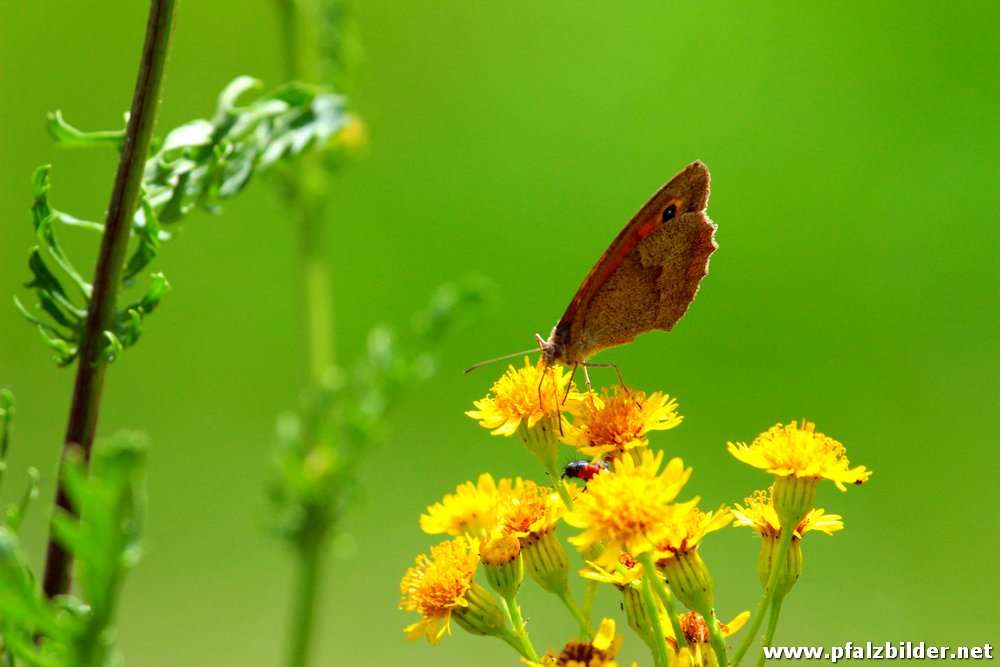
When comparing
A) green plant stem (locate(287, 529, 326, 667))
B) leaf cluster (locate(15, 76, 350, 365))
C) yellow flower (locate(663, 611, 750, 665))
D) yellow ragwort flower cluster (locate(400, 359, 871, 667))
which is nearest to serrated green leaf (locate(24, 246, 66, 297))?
leaf cluster (locate(15, 76, 350, 365))

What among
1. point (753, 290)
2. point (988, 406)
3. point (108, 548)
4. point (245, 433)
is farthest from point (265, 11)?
point (108, 548)

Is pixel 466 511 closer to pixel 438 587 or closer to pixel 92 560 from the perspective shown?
pixel 438 587

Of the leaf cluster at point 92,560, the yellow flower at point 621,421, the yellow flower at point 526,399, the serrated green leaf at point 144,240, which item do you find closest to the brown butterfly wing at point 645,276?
the yellow flower at point 526,399

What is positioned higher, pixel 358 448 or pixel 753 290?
pixel 753 290

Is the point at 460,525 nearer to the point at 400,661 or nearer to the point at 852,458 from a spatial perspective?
the point at 400,661

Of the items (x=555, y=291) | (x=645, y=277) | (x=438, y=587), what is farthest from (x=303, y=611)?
(x=555, y=291)

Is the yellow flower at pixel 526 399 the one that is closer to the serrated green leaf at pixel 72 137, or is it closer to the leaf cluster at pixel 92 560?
the serrated green leaf at pixel 72 137

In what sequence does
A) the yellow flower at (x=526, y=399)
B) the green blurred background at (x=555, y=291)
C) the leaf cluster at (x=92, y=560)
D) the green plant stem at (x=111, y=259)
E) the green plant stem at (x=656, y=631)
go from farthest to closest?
the green blurred background at (x=555, y=291)
the yellow flower at (x=526, y=399)
the green plant stem at (x=656, y=631)
the green plant stem at (x=111, y=259)
the leaf cluster at (x=92, y=560)
